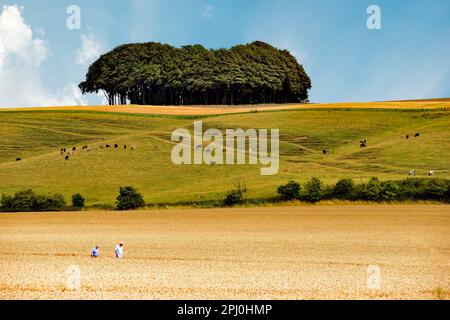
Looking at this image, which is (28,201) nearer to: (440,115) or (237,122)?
(237,122)

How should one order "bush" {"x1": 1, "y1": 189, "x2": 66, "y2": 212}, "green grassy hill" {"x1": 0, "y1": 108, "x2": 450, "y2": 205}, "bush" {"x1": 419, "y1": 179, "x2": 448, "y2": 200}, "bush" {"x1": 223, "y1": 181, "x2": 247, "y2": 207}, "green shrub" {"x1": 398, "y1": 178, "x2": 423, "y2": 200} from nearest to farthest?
1. "bush" {"x1": 419, "y1": 179, "x2": 448, "y2": 200}
2. "green shrub" {"x1": 398, "y1": 178, "x2": 423, "y2": 200}
3. "bush" {"x1": 223, "y1": 181, "x2": 247, "y2": 207}
4. "bush" {"x1": 1, "y1": 189, "x2": 66, "y2": 212}
5. "green grassy hill" {"x1": 0, "y1": 108, "x2": 450, "y2": 205}

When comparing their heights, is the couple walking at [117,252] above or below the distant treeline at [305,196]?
below

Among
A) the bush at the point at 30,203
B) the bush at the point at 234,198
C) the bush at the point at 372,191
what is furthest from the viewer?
the bush at the point at 30,203

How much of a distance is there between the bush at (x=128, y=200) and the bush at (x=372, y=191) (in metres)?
18.7

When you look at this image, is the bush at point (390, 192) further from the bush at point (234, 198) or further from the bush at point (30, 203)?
the bush at point (30, 203)

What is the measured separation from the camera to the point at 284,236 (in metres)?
36.3

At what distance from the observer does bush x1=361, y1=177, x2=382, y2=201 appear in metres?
52.8

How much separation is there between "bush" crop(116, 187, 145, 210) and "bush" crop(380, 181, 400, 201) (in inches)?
794

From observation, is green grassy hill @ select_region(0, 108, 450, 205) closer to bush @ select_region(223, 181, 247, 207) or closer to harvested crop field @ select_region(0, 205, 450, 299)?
bush @ select_region(223, 181, 247, 207)

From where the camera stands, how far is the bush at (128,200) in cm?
5475

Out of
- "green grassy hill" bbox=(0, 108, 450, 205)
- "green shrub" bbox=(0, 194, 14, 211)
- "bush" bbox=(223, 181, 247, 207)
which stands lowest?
"green shrub" bbox=(0, 194, 14, 211)

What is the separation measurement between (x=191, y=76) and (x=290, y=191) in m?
103

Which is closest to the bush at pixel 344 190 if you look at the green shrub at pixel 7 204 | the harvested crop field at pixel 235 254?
the harvested crop field at pixel 235 254

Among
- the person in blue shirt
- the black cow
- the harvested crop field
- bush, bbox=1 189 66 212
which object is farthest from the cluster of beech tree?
the person in blue shirt
